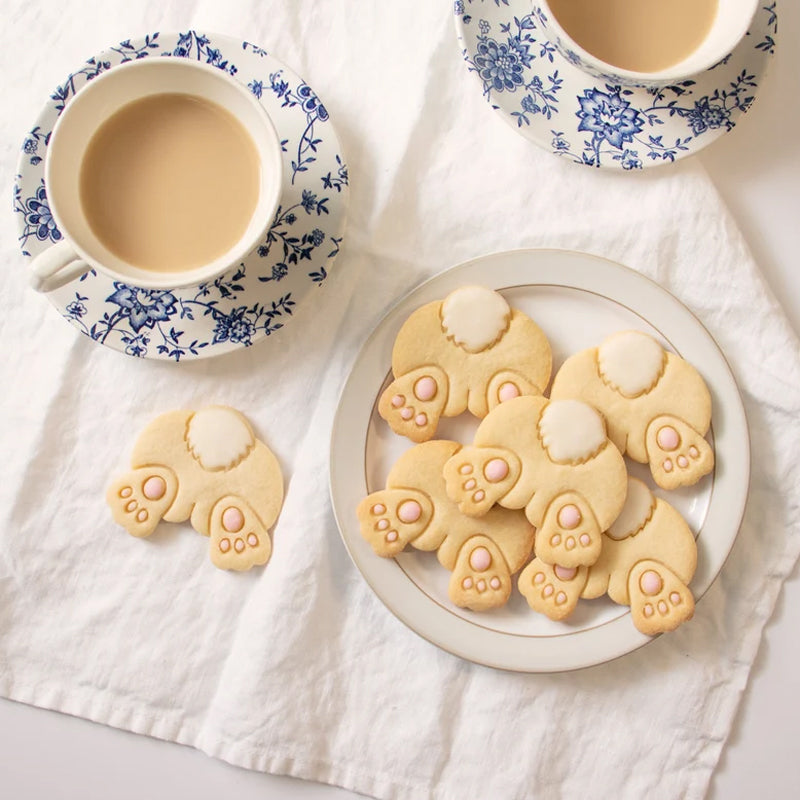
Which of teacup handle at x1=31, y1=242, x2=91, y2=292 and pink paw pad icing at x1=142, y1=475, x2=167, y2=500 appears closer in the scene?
teacup handle at x1=31, y1=242, x2=91, y2=292

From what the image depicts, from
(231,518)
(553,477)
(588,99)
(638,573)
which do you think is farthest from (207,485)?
(588,99)

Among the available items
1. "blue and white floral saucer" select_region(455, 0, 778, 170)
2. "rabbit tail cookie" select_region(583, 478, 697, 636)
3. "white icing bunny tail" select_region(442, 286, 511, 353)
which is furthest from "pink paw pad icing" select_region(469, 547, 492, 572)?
"blue and white floral saucer" select_region(455, 0, 778, 170)

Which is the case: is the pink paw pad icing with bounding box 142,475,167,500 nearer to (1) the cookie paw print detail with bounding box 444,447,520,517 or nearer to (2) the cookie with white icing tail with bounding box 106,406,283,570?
(2) the cookie with white icing tail with bounding box 106,406,283,570

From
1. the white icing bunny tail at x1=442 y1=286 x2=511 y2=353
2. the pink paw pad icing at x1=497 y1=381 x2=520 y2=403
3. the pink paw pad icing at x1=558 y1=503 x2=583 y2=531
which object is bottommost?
the pink paw pad icing at x1=558 y1=503 x2=583 y2=531

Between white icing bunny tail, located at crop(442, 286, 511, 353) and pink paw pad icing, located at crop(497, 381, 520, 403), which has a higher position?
white icing bunny tail, located at crop(442, 286, 511, 353)

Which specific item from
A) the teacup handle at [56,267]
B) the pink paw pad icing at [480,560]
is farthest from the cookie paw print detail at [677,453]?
the teacup handle at [56,267]

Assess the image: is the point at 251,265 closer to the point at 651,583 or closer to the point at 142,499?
the point at 142,499

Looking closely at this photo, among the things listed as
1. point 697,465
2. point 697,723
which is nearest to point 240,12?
point 697,465
